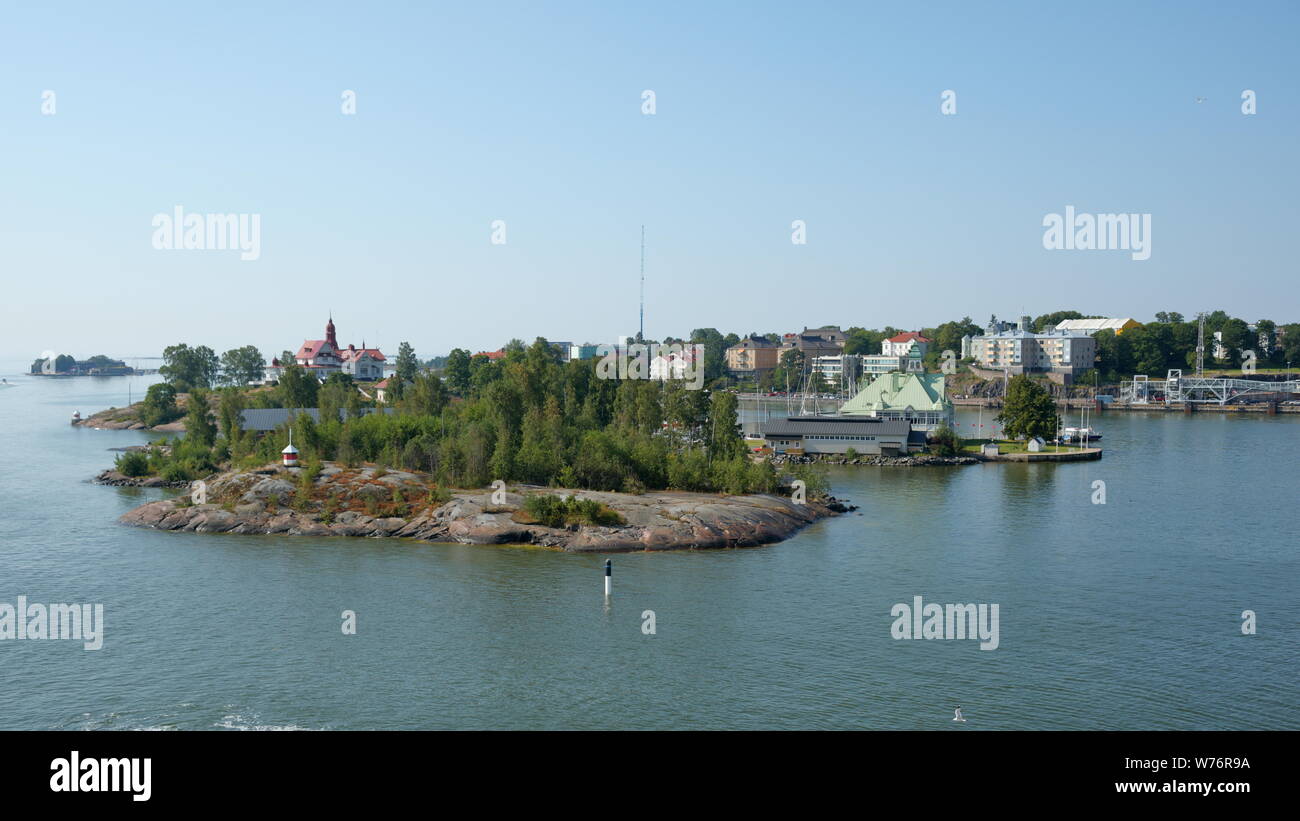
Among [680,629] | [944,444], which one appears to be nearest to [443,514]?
[680,629]

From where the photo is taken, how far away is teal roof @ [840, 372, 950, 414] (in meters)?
55.2

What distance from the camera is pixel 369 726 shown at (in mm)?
14734

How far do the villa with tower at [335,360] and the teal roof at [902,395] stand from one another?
50.7 m

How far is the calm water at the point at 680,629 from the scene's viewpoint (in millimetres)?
15594

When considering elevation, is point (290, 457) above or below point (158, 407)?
below

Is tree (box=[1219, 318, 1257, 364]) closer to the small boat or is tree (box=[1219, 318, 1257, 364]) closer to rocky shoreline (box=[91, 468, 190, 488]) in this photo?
the small boat

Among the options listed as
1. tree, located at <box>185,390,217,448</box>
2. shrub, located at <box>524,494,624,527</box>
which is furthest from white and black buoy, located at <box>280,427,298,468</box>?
tree, located at <box>185,390,217,448</box>

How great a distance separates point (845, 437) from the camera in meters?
50.2

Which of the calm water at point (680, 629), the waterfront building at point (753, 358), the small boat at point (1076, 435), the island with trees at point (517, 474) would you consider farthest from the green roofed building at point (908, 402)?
the waterfront building at point (753, 358)

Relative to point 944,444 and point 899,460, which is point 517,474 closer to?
point 899,460

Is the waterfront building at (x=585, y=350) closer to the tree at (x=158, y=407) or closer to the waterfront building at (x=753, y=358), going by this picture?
the waterfront building at (x=753, y=358)

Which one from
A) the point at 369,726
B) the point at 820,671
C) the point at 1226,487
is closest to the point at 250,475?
the point at 369,726

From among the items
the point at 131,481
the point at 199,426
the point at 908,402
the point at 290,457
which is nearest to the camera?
the point at 290,457

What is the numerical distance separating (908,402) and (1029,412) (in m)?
6.23
